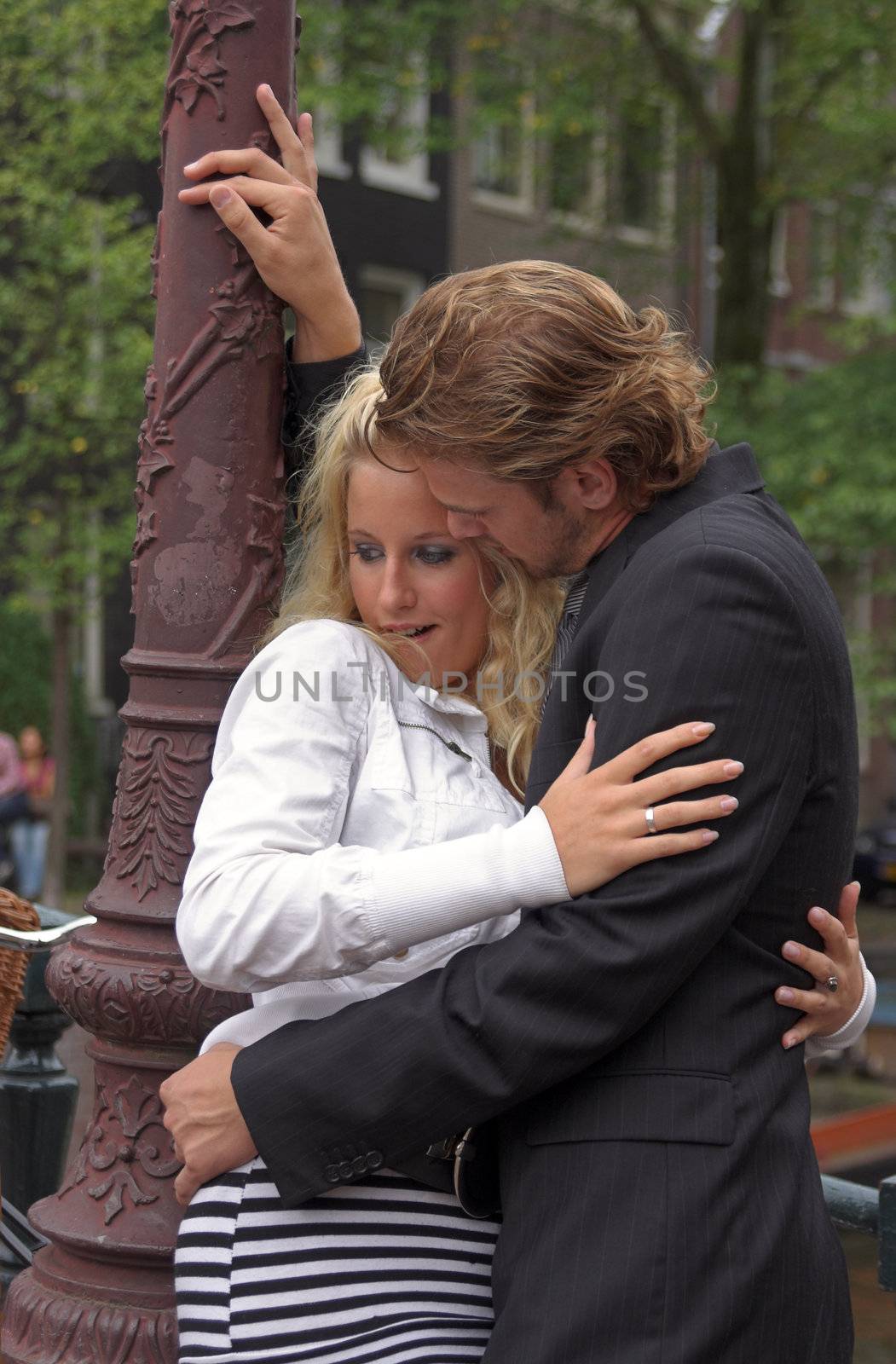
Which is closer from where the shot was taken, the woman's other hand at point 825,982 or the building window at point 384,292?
the woman's other hand at point 825,982

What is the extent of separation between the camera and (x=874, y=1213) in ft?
7.92

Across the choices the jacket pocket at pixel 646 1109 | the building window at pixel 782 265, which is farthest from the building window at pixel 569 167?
the jacket pocket at pixel 646 1109

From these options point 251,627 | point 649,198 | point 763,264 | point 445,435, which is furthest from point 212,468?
point 649,198

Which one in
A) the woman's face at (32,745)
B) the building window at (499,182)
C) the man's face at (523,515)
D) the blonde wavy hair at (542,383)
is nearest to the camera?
the blonde wavy hair at (542,383)

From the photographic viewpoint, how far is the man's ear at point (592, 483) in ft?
5.91

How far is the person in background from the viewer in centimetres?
1384

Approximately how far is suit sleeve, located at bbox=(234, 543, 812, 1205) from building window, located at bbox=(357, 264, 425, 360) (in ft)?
56.0

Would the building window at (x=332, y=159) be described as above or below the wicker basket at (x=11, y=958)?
below

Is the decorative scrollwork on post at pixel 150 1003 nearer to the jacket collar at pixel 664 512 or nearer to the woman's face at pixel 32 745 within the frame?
the jacket collar at pixel 664 512

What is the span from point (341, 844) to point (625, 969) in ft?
1.34

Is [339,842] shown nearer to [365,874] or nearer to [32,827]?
[365,874]

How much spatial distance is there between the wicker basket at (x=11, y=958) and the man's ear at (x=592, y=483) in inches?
38.5

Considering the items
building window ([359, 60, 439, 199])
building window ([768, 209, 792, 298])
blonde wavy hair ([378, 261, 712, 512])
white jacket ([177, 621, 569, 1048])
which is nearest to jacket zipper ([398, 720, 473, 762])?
white jacket ([177, 621, 569, 1048])

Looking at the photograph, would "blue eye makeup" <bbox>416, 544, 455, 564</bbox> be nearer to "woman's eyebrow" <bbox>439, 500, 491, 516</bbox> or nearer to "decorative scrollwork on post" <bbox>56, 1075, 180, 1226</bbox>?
"woman's eyebrow" <bbox>439, 500, 491, 516</bbox>
